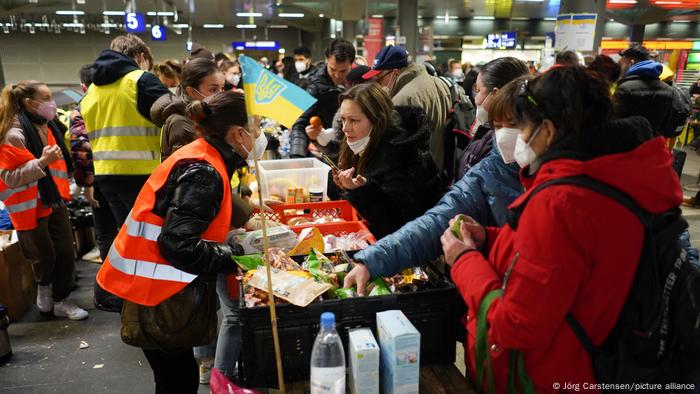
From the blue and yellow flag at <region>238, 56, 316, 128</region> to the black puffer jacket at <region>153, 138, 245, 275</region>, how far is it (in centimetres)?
41

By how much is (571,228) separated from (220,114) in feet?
4.73

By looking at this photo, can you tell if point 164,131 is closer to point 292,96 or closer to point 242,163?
point 242,163

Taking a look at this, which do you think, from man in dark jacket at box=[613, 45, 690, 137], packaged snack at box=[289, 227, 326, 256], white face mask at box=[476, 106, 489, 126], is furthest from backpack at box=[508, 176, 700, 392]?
man in dark jacket at box=[613, 45, 690, 137]

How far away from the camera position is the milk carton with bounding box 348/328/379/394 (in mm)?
1296

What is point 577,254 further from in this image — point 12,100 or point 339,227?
point 12,100

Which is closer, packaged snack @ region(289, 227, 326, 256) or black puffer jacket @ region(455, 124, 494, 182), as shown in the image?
packaged snack @ region(289, 227, 326, 256)

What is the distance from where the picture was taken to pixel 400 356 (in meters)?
1.29

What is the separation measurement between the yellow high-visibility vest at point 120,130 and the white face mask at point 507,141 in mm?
2703

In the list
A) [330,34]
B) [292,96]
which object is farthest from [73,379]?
[330,34]

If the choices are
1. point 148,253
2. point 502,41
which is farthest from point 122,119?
point 502,41

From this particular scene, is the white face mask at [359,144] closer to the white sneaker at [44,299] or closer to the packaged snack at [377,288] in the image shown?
the packaged snack at [377,288]

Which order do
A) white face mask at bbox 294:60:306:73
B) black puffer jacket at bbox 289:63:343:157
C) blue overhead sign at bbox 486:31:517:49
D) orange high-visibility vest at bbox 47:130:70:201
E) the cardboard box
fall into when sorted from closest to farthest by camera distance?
the cardboard box
orange high-visibility vest at bbox 47:130:70:201
black puffer jacket at bbox 289:63:343:157
white face mask at bbox 294:60:306:73
blue overhead sign at bbox 486:31:517:49

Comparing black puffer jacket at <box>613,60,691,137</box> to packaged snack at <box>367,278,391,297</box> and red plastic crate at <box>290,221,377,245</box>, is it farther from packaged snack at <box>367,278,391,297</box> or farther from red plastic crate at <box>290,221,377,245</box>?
packaged snack at <box>367,278,391,297</box>

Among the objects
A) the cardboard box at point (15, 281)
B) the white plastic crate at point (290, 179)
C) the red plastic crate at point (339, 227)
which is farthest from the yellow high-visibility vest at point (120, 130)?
the red plastic crate at point (339, 227)
